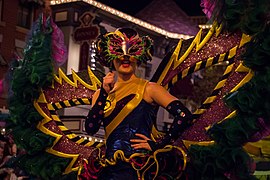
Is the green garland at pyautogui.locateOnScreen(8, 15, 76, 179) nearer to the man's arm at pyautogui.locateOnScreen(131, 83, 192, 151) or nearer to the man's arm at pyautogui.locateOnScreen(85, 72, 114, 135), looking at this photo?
the man's arm at pyautogui.locateOnScreen(85, 72, 114, 135)

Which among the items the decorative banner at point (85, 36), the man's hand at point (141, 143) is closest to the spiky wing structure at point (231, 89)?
the man's hand at point (141, 143)

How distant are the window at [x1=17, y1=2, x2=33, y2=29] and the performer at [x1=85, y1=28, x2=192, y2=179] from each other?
1756 cm

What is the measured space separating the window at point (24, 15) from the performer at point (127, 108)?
1756 centimetres

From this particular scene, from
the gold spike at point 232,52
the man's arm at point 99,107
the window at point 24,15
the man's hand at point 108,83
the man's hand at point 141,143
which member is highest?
the window at point 24,15

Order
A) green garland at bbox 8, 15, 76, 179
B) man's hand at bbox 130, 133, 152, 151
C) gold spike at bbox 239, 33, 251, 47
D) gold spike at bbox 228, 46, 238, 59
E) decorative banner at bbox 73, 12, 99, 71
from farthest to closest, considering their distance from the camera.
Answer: decorative banner at bbox 73, 12, 99, 71 → green garland at bbox 8, 15, 76, 179 → gold spike at bbox 228, 46, 238, 59 → gold spike at bbox 239, 33, 251, 47 → man's hand at bbox 130, 133, 152, 151

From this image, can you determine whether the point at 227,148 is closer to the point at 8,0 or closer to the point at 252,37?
the point at 252,37

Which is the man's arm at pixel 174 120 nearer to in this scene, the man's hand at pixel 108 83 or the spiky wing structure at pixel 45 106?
the man's hand at pixel 108 83

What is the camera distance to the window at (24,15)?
71.4ft

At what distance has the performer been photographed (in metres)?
4.34

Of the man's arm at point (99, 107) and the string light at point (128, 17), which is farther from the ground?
the string light at point (128, 17)

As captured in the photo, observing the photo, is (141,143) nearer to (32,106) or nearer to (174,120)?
(174,120)

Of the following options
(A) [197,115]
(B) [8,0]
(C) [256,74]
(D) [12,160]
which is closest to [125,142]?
(A) [197,115]

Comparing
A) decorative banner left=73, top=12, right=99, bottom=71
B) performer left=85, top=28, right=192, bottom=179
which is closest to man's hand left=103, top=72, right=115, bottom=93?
performer left=85, top=28, right=192, bottom=179

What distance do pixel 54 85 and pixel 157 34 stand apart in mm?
19045
